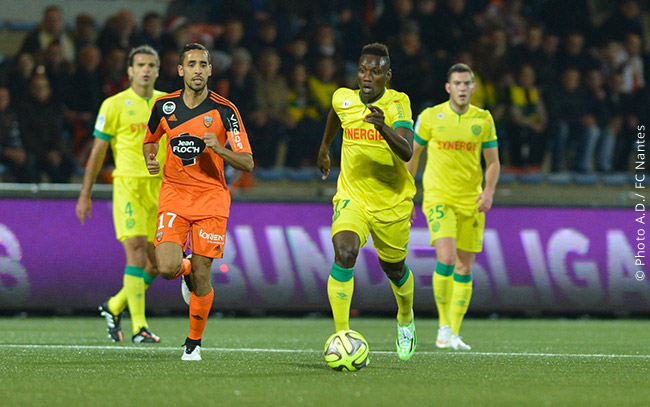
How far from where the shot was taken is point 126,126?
30.6ft

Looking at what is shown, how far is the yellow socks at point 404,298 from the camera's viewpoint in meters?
7.46

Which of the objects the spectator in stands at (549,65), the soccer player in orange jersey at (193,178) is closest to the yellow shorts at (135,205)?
the soccer player in orange jersey at (193,178)

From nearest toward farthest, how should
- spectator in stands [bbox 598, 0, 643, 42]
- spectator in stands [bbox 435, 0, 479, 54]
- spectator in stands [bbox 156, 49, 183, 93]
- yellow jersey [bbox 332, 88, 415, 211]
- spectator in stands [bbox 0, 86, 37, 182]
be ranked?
yellow jersey [bbox 332, 88, 415, 211] < spectator in stands [bbox 0, 86, 37, 182] < spectator in stands [bbox 156, 49, 183, 93] < spectator in stands [bbox 435, 0, 479, 54] < spectator in stands [bbox 598, 0, 643, 42]

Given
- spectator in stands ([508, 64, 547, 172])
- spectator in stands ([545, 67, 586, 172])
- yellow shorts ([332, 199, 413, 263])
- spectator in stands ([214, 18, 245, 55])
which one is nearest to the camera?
yellow shorts ([332, 199, 413, 263])

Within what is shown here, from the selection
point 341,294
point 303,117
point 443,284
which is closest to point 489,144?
point 443,284

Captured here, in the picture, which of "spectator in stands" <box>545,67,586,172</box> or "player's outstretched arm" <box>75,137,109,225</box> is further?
"spectator in stands" <box>545,67,586,172</box>

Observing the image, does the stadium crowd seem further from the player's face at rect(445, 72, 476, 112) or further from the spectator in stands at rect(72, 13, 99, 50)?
the player's face at rect(445, 72, 476, 112)

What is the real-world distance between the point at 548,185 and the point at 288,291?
5.38 meters

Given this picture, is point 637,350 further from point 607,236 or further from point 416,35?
point 416,35

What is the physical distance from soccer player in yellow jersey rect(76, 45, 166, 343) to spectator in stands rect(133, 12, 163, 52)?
595 cm

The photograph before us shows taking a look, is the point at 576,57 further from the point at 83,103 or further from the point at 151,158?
the point at 151,158

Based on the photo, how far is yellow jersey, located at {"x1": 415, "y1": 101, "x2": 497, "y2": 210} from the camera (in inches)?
369

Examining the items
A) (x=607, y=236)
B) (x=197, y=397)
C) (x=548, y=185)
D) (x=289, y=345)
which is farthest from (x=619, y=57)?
(x=197, y=397)

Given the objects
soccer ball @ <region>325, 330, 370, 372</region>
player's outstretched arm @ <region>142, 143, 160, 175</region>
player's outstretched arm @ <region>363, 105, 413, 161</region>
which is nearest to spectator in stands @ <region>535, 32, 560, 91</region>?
player's outstretched arm @ <region>363, 105, 413, 161</region>
